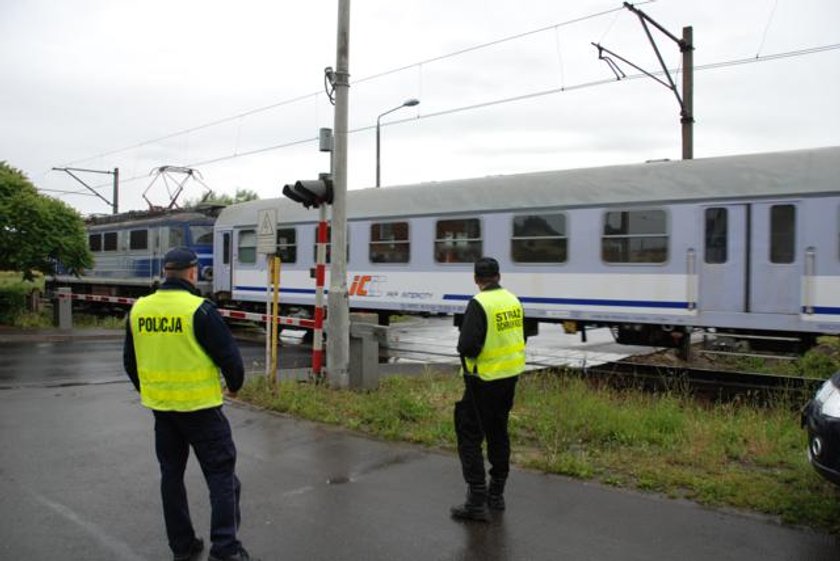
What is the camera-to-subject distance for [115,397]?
8.98 m

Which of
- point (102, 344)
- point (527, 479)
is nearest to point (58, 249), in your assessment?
point (102, 344)

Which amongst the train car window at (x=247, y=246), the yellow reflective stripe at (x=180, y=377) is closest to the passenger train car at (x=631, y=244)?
the train car window at (x=247, y=246)

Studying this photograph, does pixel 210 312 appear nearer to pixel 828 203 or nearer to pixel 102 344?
pixel 828 203

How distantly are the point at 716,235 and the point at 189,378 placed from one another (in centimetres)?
924

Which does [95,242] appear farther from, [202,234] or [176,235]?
[202,234]

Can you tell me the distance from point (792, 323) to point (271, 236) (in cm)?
738

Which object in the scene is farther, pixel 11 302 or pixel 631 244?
pixel 11 302

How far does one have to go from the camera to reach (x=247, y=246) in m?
18.0

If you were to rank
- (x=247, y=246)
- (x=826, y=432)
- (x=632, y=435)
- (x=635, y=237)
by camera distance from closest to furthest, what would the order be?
(x=826, y=432) < (x=632, y=435) < (x=635, y=237) < (x=247, y=246)

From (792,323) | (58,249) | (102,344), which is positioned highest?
(58,249)

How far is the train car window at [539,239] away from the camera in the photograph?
12.5 meters

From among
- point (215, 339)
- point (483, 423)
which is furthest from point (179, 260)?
point (483, 423)

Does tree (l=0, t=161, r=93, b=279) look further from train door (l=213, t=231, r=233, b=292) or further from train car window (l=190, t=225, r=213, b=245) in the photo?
train door (l=213, t=231, r=233, b=292)

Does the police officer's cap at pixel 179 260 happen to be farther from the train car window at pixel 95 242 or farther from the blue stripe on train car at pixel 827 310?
the train car window at pixel 95 242
